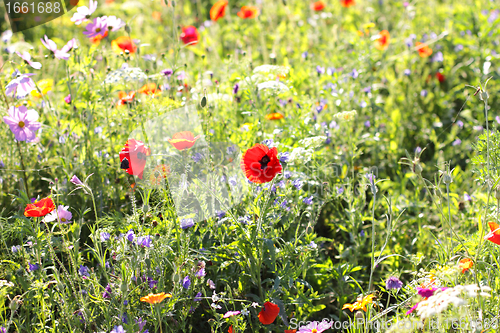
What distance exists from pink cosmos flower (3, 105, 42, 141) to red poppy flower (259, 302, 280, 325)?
1.29m

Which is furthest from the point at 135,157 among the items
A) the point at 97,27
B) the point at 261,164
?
the point at 97,27

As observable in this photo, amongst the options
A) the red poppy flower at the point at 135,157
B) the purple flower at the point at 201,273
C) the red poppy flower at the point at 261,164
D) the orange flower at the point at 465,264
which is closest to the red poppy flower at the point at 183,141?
the red poppy flower at the point at 135,157

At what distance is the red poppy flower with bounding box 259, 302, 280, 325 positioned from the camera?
1.58 meters

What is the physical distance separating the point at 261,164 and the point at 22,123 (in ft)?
3.74

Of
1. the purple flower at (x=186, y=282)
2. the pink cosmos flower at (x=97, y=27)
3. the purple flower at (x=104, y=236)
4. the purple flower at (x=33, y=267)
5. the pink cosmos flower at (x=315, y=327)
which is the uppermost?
the pink cosmos flower at (x=97, y=27)

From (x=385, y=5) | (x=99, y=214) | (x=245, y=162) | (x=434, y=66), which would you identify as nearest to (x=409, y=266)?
(x=245, y=162)

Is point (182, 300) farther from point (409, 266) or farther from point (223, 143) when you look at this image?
point (409, 266)

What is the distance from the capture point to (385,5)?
177 inches

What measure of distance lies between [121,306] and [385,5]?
426 centimetres

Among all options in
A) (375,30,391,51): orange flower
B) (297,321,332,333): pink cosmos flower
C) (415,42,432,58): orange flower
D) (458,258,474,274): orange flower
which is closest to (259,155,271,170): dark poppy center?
(297,321,332,333): pink cosmos flower

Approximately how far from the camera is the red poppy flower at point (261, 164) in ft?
5.12

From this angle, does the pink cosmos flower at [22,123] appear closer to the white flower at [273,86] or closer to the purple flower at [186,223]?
the purple flower at [186,223]

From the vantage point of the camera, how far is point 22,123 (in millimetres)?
1883

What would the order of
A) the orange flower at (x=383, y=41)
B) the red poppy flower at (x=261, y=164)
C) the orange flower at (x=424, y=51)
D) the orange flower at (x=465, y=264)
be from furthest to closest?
the orange flower at (x=424, y=51)
the orange flower at (x=383, y=41)
the red poppy flower at (x=261, y=164)
the orange flower at (x=465, y=264)
